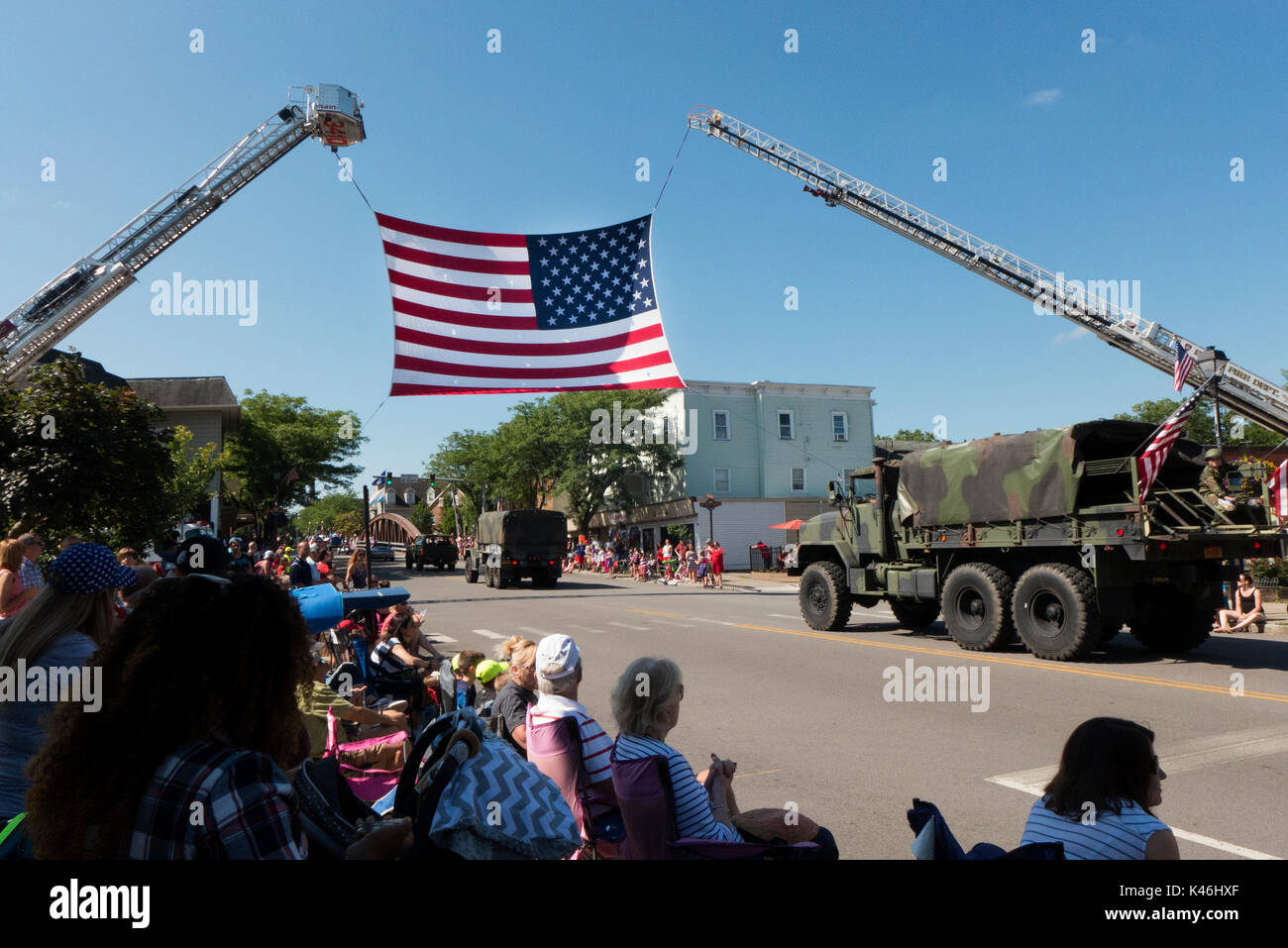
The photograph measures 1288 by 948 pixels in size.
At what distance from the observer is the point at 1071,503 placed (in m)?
10.9

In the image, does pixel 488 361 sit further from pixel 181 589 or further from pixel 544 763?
pixel 181 589

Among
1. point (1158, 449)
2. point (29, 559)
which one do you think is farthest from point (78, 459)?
point (1158, 449)

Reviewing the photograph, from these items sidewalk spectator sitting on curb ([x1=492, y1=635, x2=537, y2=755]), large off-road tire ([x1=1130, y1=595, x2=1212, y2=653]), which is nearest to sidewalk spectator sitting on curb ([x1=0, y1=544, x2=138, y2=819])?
sidewalk spectator sitting on curb ([x1=492, y1=635, x2=537, y2=755])

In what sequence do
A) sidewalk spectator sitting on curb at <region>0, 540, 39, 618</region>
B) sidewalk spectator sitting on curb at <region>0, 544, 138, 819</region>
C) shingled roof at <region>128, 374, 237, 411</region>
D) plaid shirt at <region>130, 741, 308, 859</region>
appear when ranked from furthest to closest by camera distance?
shingled roof at <region>128, 374, 237, 411</region>
sidewalk spectator sitting on curb at <region>0, 540, 39, 618</region>
sidewalk spectator sitting on curb at <region>0, 544, 138, 819</region>
plaid shirt at <region>130, 741, 308, 859</region>

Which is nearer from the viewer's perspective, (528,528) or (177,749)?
(177,749)

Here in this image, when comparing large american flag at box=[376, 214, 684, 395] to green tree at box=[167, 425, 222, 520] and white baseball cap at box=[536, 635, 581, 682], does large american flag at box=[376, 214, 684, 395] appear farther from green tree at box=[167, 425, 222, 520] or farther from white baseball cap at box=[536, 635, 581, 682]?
green tree at box=[167, 425, 222, 520]

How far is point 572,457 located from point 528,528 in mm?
16353

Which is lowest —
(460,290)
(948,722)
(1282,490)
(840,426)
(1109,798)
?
Answer: (948,722)

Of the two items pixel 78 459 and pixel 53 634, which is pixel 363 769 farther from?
pixel 78 459

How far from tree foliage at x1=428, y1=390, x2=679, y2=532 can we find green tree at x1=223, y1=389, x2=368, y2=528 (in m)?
9.43

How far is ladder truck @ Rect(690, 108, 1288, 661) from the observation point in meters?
10.5

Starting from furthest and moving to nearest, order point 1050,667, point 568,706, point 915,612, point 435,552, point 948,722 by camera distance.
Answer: point 435,552 < point 915,612 < point 1050,667 < point 948,722 < point 568,706

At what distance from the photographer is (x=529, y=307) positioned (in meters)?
6.77
